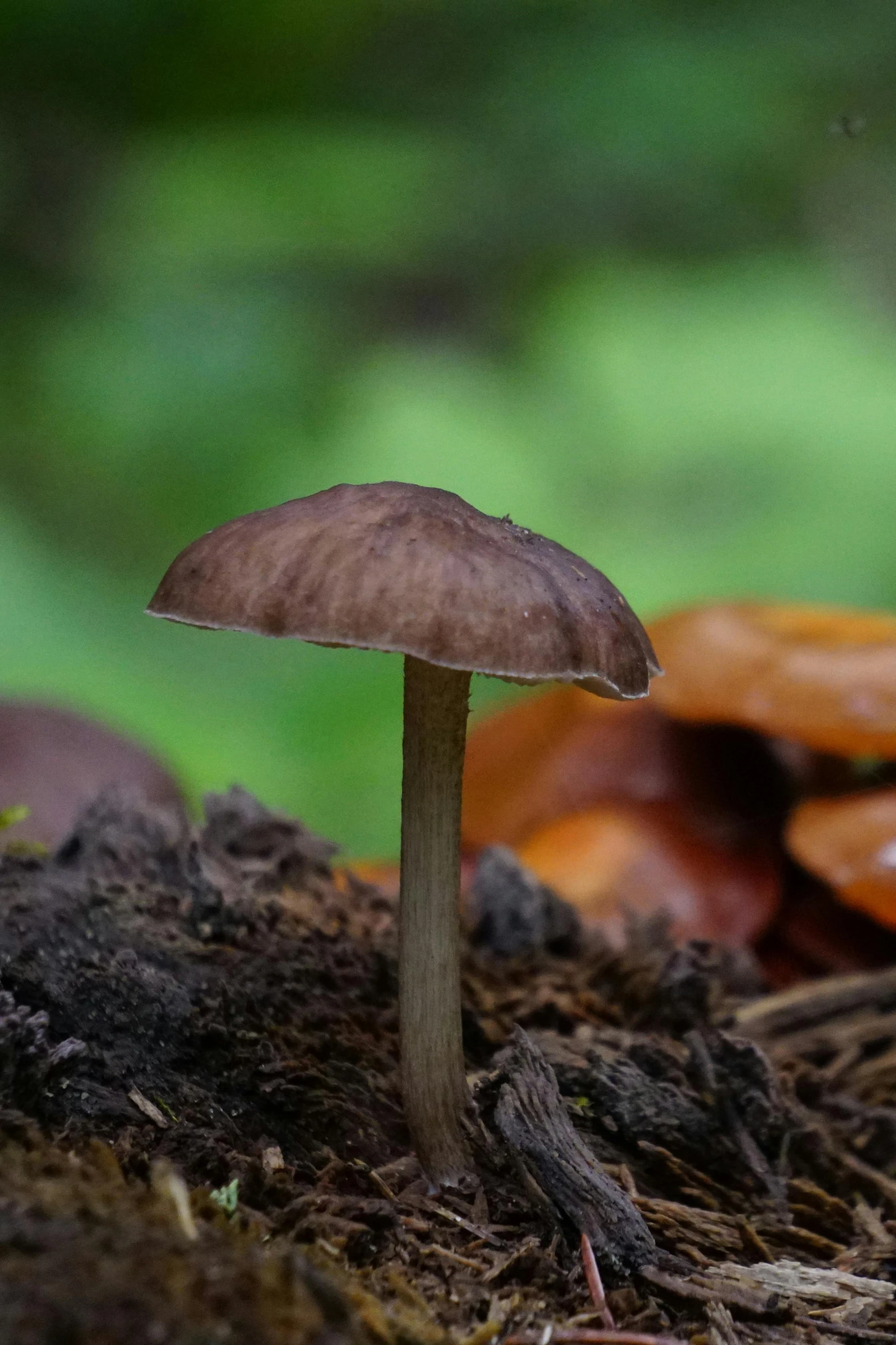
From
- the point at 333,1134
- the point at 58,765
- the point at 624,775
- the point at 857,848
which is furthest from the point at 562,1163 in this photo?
the point at 58,765

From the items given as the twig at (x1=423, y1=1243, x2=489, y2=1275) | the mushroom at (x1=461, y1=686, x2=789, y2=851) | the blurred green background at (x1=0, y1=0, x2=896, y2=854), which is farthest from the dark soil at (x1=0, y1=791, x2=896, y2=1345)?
the blurred green background at (x1=0, y1=0, x2=896, y2=854)

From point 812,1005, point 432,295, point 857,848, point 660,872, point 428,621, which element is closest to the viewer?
point 428,621

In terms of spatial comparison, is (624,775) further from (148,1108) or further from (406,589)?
(406,589)

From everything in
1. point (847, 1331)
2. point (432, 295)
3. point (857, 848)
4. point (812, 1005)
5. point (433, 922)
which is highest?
point (432, 295)

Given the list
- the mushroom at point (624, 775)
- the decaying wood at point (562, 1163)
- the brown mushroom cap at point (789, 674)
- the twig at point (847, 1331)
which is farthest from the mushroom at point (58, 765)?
the twig at point (847, 1331)

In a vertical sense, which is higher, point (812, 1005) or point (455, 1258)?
point (812, 1005)

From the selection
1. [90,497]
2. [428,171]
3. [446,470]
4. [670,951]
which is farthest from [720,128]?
[670,951]

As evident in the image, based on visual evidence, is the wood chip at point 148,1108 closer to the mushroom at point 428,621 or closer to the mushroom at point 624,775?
the mushroom at point 428,621
